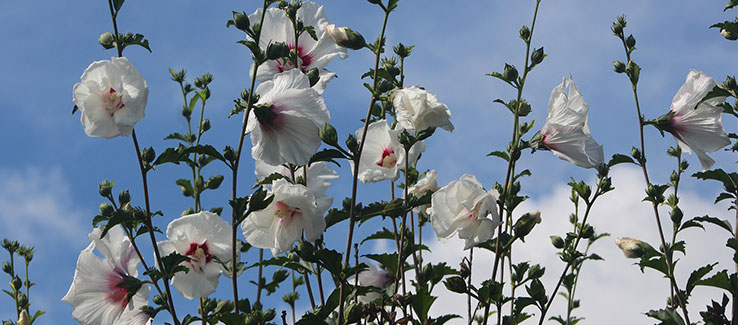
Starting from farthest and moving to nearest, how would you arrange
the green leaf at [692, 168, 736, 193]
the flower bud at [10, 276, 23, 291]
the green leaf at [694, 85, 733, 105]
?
the flower bud at [10, 276, 23, 291]
the green leaf at [692, 168, 736, 193]
the green leaf at [694, 85, 733, 105]

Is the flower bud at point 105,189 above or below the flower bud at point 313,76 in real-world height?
below

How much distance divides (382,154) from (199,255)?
2.38 feet

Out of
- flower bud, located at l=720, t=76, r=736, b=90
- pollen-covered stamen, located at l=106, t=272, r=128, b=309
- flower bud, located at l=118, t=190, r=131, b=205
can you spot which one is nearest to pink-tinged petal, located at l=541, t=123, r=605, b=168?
flower bud, located at l=720, t=76, r=736, b=90

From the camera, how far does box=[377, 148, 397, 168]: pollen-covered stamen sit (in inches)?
102

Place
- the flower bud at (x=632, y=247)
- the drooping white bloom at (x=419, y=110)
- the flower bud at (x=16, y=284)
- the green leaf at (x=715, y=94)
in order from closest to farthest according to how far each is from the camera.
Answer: the drooping white bloom at (x=419, y=110) < the green leaf at (x=715, y=94) < the flower bud at (x=632, y=247) < the flower bud at (x=16, y=284)

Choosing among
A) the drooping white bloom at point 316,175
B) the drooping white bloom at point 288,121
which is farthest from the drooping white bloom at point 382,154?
the drooping white bloom at point 288,121

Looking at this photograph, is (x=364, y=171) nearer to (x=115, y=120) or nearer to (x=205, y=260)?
(x=205, y=260)

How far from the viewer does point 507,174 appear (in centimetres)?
246

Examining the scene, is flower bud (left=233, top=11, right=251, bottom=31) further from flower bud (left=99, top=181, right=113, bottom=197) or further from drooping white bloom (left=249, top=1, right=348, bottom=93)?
flower bud (left=99, top=181, right=113, bottom=197)

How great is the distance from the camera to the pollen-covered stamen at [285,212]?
2.25 metres

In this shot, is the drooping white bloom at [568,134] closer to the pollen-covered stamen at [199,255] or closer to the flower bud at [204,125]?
the pollen-covered stamen at [199,255]

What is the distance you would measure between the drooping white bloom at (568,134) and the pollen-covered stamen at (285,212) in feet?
2.88

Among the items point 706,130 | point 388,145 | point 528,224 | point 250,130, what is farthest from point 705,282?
point 250,130

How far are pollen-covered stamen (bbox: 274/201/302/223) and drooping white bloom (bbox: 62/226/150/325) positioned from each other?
0.61 meters
